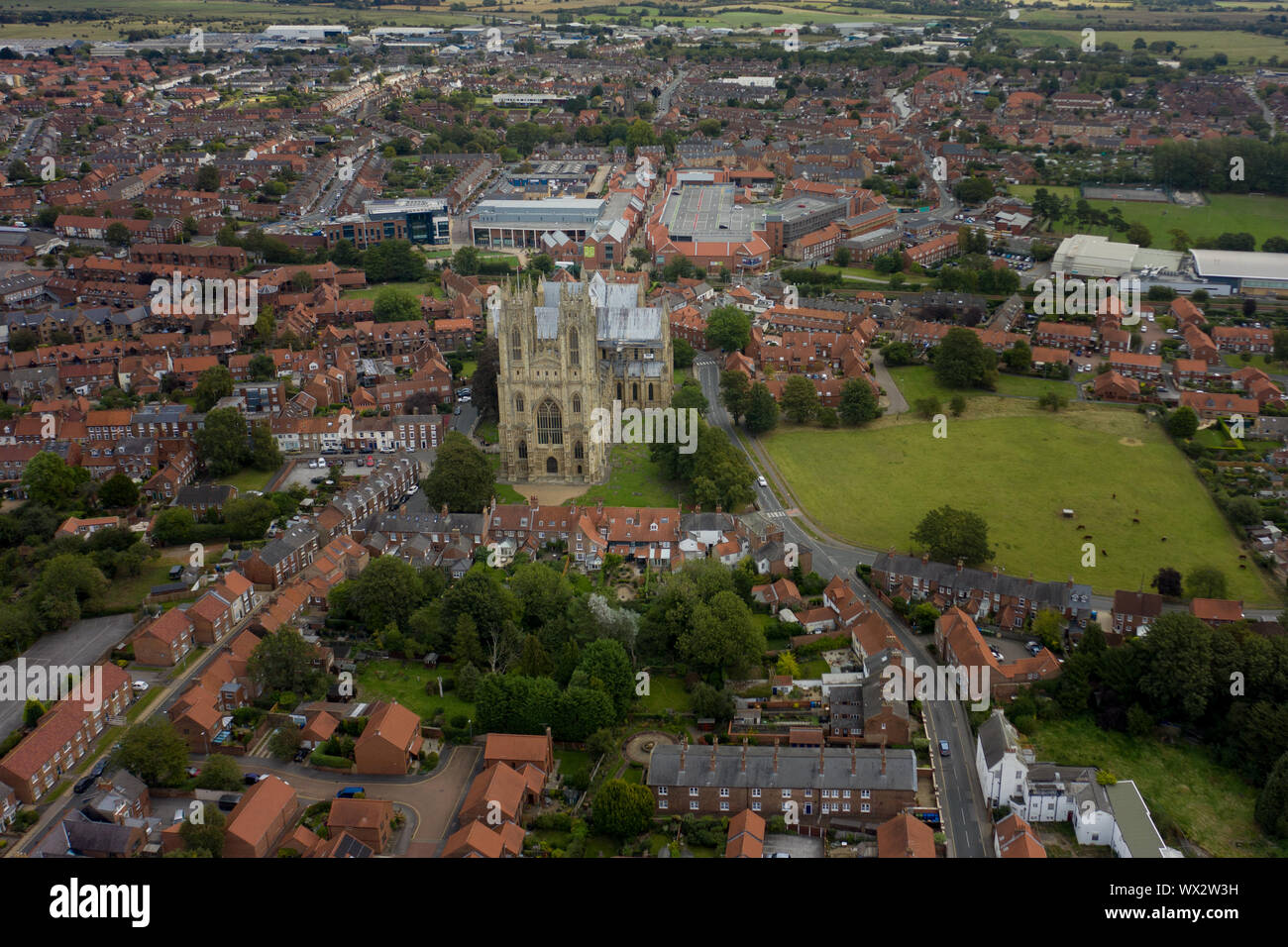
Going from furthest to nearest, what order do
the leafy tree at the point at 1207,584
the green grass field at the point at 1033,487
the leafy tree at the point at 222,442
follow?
1. the leafy tree at the point at 222,442
2. the green grass field at the point at 1033,487
3. the leafy tree at the point at 1207,584

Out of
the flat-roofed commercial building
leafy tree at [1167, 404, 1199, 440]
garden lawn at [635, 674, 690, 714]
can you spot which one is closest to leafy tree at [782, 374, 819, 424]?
leafy tree at [1167, 404, 1199, 440]

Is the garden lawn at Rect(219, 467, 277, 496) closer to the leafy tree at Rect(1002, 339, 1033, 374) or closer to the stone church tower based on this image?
the stone church tower

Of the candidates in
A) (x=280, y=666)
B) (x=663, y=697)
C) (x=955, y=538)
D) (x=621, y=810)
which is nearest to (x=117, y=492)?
(x=280, y=666)

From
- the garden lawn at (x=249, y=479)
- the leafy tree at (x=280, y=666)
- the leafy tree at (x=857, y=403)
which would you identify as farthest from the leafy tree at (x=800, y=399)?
the leafy tree at (x=280, y=666)

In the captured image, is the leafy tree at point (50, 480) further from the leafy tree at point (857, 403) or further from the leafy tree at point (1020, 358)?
the leafy tree at point (1020, 358)

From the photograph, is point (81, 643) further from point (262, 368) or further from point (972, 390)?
point (972, 390)

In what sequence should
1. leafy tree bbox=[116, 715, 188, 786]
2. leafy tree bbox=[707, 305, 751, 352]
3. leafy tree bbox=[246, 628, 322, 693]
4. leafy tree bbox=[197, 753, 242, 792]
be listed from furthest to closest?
leafy tree bbox=[707, 305, 751, 352] → leafy tree bbox=[246, 628, 322, 693] → leafy tree bbox=[116, 715, 188, 786] → leafy tree bbox=[197, 753, 242, 792]
